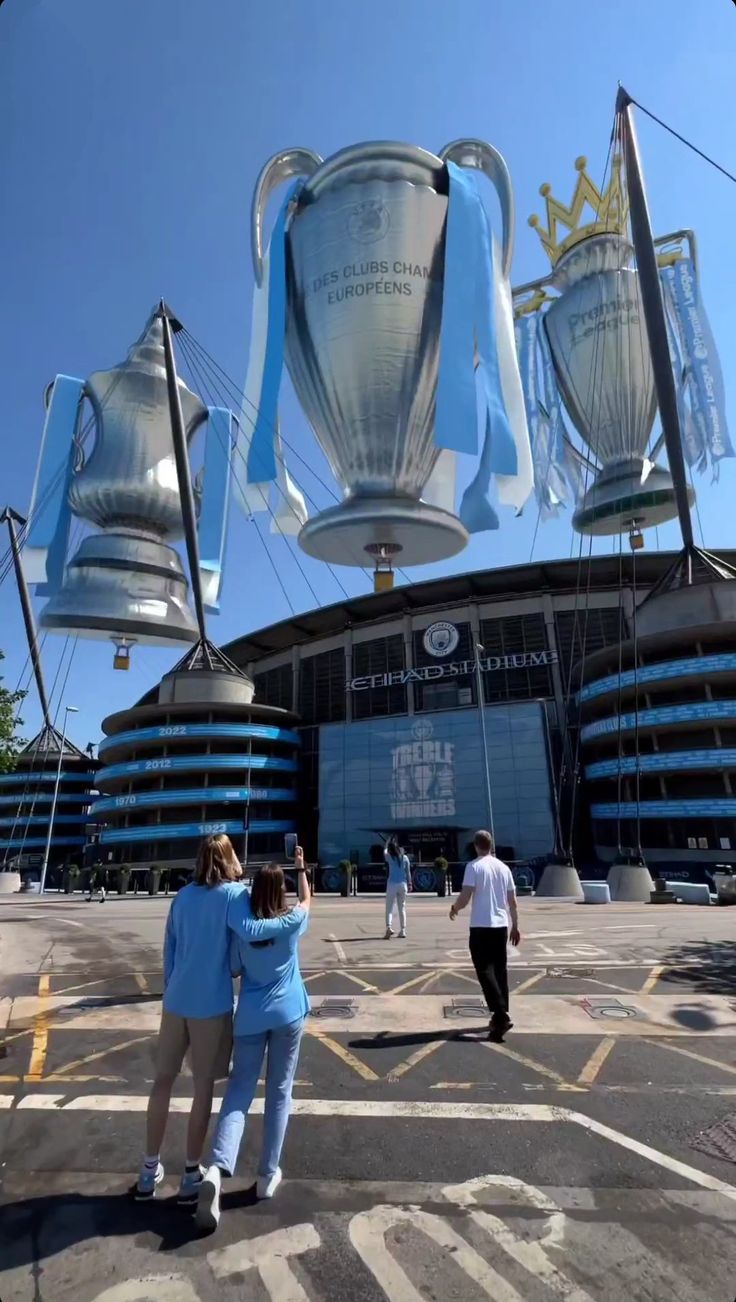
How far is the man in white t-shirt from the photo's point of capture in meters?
5.11

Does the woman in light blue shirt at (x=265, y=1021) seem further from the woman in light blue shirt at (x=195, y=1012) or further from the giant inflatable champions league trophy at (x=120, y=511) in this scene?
the giant inflatable champions league trophy at (x=120, y=511)

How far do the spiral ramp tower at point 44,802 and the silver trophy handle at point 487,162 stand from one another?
210 feet

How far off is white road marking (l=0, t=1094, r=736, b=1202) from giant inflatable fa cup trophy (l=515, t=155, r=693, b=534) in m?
38.6

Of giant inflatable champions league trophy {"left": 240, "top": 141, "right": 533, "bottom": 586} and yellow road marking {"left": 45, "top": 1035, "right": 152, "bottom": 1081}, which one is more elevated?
giant inflatable champions league trophy {"left": 240, "top": 141, "right": 533, "bottom": 586}

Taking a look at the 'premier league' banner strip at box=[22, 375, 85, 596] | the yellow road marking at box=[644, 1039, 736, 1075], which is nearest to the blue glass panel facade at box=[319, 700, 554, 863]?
the 'premier league' banner strip at box=[22, 375, 85, 596]

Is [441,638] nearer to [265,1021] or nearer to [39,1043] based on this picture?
[39,1043]

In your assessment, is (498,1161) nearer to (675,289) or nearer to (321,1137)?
(321,1137)

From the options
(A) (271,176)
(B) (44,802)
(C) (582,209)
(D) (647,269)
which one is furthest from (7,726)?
(B) (44,802)

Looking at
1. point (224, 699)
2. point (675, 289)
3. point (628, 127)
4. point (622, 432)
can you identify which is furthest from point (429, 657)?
point (628, 127)

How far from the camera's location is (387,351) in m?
18.3

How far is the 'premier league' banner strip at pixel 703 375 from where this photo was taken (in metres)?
35.8

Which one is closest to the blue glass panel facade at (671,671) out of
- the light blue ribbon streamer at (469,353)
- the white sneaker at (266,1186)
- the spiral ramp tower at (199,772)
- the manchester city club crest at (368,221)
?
the light blue ribbon streamer at (469,353)

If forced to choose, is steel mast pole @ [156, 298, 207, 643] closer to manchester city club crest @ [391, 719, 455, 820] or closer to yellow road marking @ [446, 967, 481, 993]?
manchester city club crest @ [391, 719, 455, 820]

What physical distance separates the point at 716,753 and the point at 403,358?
30.4m
